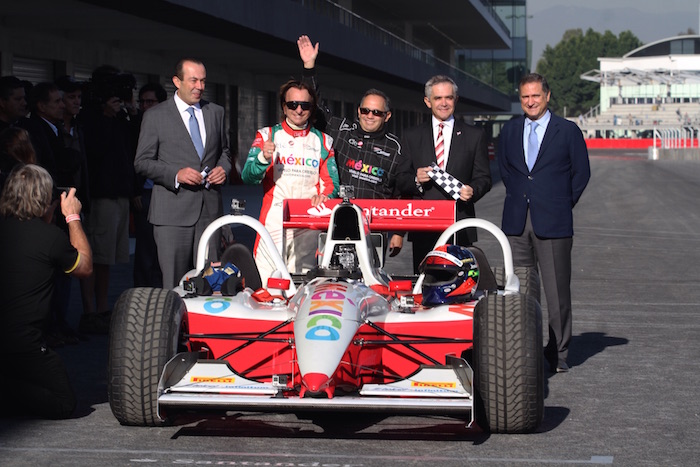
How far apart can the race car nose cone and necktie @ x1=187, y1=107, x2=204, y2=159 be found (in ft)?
10.4

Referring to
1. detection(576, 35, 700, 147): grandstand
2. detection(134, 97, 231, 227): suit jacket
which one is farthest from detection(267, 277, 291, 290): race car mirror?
detection(576, 35, 700, 147): grandstand

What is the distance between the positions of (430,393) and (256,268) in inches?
95.1

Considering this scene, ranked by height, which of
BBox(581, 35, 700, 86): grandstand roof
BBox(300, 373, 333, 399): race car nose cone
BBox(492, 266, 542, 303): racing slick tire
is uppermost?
BBox(581, 35, 700, 86): grandstand roof

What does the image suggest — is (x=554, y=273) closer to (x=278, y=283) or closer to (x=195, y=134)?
(x=278, y=283)

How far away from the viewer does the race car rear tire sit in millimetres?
6262

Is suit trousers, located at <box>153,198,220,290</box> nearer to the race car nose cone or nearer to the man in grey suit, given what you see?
the man in grey suit

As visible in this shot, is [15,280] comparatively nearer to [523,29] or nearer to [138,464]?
[138,464]

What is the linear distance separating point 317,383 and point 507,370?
1027mm

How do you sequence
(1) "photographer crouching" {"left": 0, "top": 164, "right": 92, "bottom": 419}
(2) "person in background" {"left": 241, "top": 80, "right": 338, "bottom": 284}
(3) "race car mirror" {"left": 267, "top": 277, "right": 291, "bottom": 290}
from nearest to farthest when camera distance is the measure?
(1) "photographer crouching" {"left": 0, "top": 164, "right": 92, "bottom": 419}
(3) "race car mirror" {"left": 267, "top": 277, "right": 291, "bottom": 290}
(2) "person in background" {"left": 241, "top": 80, "right": 338, "bottom": 284}

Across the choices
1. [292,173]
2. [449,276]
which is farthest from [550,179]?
[292,173]

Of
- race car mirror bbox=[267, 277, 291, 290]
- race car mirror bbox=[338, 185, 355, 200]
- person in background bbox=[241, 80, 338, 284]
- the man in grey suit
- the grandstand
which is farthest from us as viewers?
the grandstand

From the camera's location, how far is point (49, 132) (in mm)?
9719

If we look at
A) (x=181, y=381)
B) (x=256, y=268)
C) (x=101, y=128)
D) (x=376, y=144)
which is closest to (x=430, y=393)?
(x=181, y=381)

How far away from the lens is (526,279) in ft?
27.1
